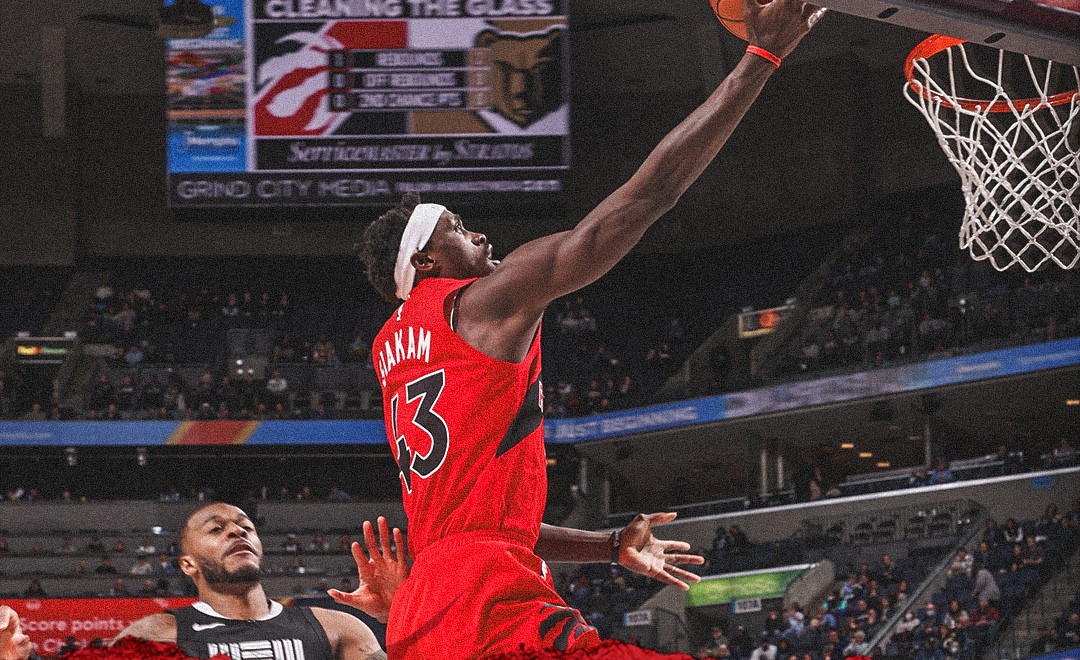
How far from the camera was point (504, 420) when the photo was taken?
360 cm

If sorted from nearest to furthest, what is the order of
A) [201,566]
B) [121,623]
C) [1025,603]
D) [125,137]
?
1. [201,566]
2. [1025,603]
3. [121,623]
4. [125,137]

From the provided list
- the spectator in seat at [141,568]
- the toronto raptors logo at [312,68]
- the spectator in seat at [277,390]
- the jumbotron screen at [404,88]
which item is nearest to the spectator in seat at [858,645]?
the jumbotron screen at [404,88]

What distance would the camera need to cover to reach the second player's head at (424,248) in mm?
3963

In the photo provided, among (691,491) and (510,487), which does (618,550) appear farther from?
(691,491)

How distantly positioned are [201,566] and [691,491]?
89.0 feet

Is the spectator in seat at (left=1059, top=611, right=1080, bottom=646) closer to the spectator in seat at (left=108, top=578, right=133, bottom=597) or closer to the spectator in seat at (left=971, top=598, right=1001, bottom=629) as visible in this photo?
the spectator in seat at (left=971, top=598, right=1001, bottom=629)

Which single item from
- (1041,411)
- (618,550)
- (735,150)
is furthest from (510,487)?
(735,150)

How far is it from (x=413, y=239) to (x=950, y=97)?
377 cm

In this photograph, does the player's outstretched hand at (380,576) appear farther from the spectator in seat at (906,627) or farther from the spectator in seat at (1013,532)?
the spectator in seat at (1013,532)

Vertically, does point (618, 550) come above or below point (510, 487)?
below

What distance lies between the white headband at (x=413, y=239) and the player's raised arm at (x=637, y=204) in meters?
0.56

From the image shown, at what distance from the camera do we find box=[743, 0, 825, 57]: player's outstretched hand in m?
3.45

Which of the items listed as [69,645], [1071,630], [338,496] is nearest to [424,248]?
[1071,630]

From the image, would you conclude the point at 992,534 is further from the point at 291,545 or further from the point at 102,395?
the point at 102,395
